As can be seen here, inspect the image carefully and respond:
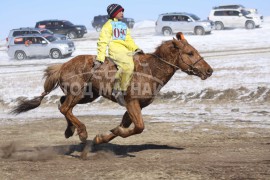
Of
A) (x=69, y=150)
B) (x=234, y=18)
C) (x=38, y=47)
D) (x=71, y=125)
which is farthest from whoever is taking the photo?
(x=234, y=18)

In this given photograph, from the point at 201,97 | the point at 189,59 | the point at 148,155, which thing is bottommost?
the point at 201,97

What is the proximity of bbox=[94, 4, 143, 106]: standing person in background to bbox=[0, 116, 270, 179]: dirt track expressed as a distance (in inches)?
51.6

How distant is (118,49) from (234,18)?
4004cm

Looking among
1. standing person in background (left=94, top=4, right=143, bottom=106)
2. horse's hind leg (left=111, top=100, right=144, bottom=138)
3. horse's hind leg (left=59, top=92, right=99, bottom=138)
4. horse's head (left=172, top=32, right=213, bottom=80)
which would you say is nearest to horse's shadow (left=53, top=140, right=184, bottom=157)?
horse's hind leg (left=59, top=92, right=99, bottom=138)

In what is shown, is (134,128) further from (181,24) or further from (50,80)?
(181,24)

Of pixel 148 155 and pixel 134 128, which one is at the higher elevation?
pixel 134 128

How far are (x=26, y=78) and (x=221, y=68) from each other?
8929 mm

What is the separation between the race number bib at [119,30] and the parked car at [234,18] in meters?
39.0

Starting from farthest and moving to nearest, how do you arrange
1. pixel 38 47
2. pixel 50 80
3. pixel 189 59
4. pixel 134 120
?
pixel 38 47 < pixel 50 80 < pixel 189 59 < pixel 134 120

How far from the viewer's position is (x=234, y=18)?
47062 mm

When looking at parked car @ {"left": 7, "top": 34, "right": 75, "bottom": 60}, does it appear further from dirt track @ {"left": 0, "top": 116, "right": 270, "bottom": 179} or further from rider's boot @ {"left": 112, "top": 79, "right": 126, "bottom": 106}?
rider's boot @ {"left": 112, "top": 79, "right": 126, "bottom": 106}

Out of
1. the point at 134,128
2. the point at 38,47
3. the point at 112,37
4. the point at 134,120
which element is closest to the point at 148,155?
the point at 134,128

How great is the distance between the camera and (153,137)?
1116 cm

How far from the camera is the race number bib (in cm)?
877
